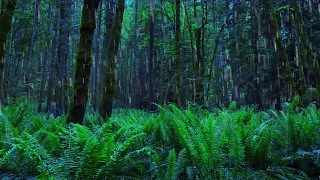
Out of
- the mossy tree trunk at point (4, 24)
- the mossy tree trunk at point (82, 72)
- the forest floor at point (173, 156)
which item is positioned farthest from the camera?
the mossy tree trunk at point (4, 24)

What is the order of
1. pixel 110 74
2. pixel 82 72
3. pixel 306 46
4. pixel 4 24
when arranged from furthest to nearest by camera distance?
pixel 110 74 < pixel 306 46 < pixel 4 24 < pixel 82 72

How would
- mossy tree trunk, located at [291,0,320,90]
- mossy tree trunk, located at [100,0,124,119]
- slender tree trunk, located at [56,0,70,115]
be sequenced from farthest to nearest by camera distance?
slender tree trunk, located at [56,0,70,115] < mossy tree trunk, located at [100,0,124,119] < mossy tree trunk, located at [291,0,320,90]

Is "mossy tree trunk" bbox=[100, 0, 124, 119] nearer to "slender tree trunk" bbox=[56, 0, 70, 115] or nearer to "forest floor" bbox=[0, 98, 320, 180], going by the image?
"forest floor" bbox=[0, 98, 320, 180]

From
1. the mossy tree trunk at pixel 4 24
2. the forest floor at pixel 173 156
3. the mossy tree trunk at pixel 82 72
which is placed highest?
the mossy tree trunk at pixel 4 24

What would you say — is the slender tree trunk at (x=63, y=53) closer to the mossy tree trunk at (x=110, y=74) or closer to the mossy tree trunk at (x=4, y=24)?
the mossy tree trunk at (x=110, y=74)

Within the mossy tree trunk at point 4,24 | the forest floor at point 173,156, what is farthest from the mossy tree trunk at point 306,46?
the mossy tree trunk at point 4,24

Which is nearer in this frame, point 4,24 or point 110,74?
point 4,24

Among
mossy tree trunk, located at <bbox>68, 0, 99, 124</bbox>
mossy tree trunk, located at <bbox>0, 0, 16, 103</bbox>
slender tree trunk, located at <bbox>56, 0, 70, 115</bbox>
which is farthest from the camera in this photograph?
slender tree trunk, located at <bbox>56, 0, 70, 115</bbox>

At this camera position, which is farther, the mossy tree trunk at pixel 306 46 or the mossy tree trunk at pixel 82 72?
the mossy tree trunk at pixel 306 46

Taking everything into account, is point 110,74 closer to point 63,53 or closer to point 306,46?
point 63,53

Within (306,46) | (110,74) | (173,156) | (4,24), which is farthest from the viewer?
(110,74)

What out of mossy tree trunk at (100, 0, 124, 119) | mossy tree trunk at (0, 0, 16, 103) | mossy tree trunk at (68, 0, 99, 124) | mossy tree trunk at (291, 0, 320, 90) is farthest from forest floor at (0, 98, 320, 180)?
mossy tree trunk at (291, 0, 320, 90)

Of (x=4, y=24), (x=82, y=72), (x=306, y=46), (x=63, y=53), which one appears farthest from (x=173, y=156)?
(x=63, y=53)

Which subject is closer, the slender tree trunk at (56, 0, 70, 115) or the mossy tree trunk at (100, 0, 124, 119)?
the mossy tree trunk at (100, 0, 124, 119)
